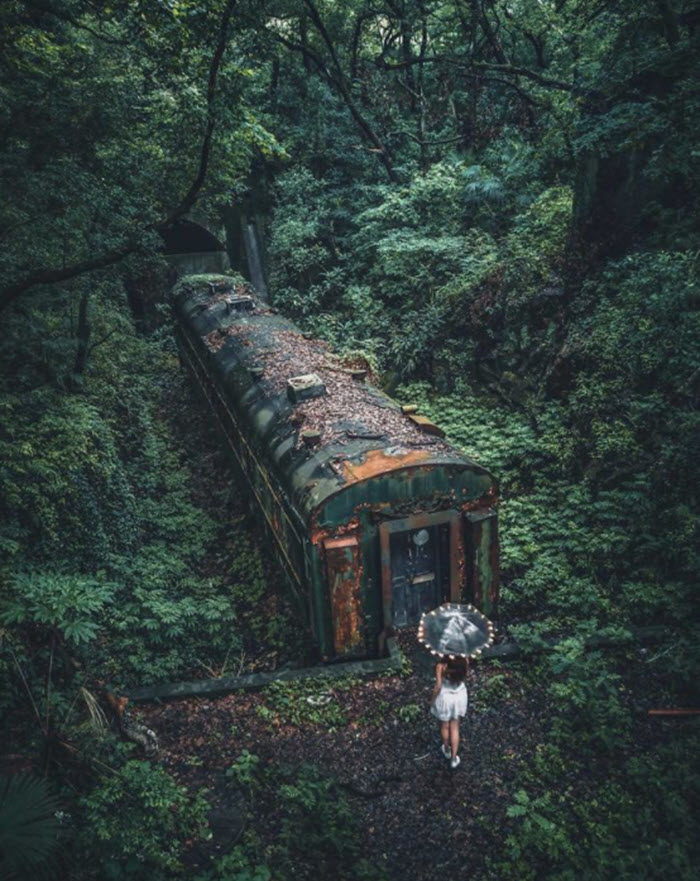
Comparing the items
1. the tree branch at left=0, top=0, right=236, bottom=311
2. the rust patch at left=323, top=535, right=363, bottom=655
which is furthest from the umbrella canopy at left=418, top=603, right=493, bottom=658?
the tree branch at left=0, top=0, right=236, bottom=311

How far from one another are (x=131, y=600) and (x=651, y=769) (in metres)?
6.43

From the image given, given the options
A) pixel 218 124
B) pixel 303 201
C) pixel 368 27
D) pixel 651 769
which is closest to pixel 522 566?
pixel 651 769

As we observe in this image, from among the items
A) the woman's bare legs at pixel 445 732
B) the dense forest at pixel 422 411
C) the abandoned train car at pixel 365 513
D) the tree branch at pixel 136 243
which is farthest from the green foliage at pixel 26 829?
the tree branch at pixel 136 243

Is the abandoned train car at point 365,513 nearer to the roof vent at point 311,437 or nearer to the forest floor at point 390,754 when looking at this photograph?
the roof vent at point 311,437

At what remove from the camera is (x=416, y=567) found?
7.12 m

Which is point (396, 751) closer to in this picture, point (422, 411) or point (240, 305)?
point (422, 411)

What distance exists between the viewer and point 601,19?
13.1 m

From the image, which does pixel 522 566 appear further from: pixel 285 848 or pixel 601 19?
pixel 601 19

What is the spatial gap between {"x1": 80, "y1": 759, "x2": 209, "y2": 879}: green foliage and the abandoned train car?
2243 millimetres

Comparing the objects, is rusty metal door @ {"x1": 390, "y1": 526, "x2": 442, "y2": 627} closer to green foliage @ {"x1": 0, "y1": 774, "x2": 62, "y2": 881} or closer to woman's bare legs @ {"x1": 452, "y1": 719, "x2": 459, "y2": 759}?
woman's bare legs @ {"x1": 452, "y1": 719, "x2": 459, "y2": 759}

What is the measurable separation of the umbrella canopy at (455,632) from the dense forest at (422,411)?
152 cm

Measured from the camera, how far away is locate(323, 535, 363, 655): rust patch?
6473 mm

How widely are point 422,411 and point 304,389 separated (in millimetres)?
5015

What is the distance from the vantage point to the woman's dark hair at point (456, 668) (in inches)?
210
